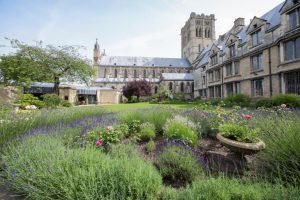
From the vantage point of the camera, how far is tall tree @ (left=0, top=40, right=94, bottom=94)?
83.3ft

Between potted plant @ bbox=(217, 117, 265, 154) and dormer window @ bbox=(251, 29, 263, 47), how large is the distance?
69.9 feet

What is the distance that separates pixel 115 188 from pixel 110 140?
241 centimetres

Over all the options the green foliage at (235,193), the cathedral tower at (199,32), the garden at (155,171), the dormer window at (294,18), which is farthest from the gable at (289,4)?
the cathedral tower at (199,32)

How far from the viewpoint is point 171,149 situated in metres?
4.10

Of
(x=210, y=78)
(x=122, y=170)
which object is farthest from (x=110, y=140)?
(x=210, y=78)

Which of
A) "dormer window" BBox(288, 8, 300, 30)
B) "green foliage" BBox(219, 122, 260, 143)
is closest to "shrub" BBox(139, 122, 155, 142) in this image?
"green foliage" BBox(219, 122, 260, 143)

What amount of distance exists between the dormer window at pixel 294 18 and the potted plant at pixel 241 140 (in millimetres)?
17469

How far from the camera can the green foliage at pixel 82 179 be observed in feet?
7.96

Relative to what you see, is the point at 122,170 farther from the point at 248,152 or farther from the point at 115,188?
the point at 248,152

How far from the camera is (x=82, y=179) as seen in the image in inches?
99.7

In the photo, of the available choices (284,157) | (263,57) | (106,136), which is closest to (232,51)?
(263,57)

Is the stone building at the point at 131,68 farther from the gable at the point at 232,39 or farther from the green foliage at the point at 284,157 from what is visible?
the green foliage at the point at 284,157

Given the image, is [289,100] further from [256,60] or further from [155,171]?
[155,171]

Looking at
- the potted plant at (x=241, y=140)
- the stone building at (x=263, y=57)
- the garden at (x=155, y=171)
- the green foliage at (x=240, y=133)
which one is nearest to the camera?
the garden at (x=155, y=171)
